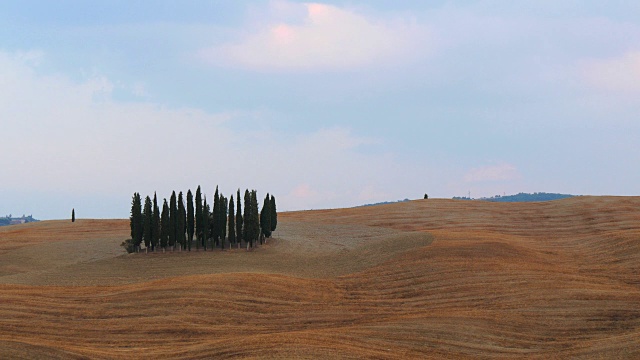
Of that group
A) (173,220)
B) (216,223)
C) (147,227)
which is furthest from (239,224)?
(147,227)

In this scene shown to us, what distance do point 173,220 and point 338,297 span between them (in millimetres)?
26801

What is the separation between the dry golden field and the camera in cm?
3391

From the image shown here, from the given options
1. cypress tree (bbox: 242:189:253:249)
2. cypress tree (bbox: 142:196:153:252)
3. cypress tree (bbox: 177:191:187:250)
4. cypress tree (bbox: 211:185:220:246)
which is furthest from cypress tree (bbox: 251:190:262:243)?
cypress tree (bbox: 142:196:153:252)

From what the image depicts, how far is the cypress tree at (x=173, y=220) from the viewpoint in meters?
67.9

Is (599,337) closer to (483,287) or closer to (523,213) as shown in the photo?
(483,287)

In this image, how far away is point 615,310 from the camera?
4047 centimetres

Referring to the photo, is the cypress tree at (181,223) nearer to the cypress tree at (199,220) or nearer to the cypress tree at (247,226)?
the cypress tree at (199,220)

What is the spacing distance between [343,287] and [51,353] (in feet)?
78.2

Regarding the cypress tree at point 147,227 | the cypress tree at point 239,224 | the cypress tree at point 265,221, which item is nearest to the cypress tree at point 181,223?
the cypress tree at point 147,227

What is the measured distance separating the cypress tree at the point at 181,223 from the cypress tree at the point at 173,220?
44cm

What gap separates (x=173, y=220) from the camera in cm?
6831

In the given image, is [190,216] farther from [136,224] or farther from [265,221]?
[265,221]

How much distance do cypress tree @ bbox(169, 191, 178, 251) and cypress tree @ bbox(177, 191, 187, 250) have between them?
44 centimetres

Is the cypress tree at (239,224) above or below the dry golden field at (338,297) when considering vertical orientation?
above
